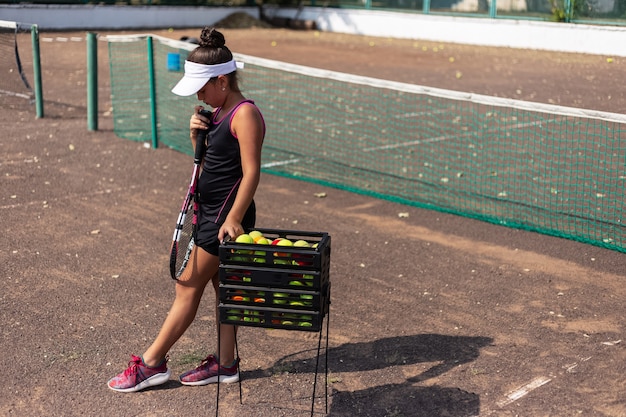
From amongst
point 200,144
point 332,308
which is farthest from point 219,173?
point 332,308

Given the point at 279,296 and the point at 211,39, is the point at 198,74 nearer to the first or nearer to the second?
the point at 211,39

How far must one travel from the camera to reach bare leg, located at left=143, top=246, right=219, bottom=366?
5.29 meters

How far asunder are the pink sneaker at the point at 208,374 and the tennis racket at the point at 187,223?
0.61 meters

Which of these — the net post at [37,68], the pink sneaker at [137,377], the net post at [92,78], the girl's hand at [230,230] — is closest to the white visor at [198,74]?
the girl's hand at [230,230]

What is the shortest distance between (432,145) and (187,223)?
8033 mm

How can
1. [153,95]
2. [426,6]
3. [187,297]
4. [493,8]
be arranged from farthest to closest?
[426,6], [493,8], [153,95], [187,297]

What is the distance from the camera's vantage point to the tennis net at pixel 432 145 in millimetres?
9750

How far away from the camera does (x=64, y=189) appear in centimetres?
1034

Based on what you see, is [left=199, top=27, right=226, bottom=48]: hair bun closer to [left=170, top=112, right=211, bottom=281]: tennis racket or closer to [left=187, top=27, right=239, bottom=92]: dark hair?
[left=187, top=27, right=239, bottom=92]: dark hair

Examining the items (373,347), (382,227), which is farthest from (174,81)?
(373,347)

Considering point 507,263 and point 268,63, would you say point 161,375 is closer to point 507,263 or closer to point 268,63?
point 507,263

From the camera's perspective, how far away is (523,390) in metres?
5.50

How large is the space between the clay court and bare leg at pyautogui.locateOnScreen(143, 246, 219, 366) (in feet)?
1.07

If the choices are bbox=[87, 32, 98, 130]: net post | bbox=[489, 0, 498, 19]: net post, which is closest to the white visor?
bbox=[87, 32, 98, 130]: net post
